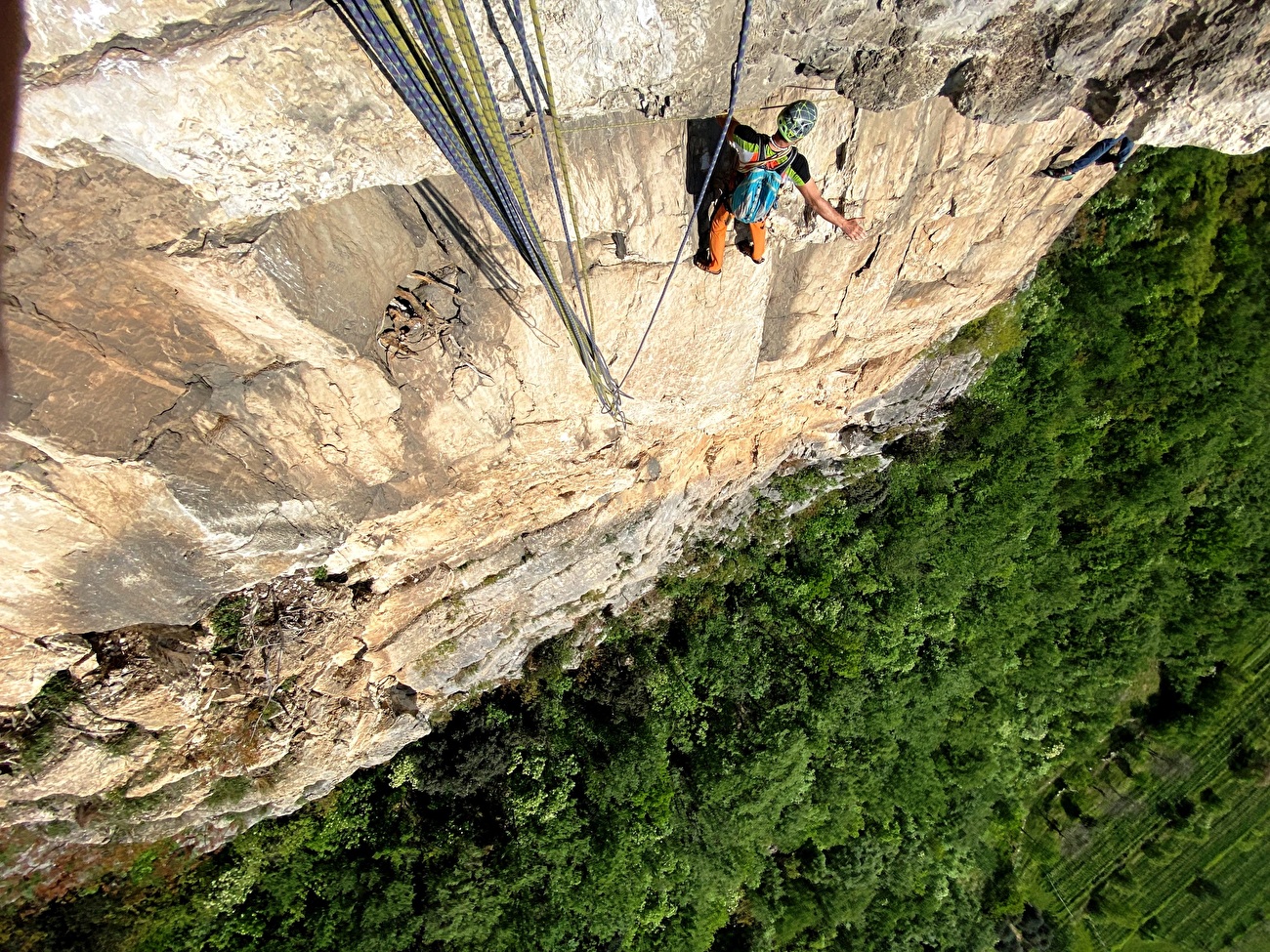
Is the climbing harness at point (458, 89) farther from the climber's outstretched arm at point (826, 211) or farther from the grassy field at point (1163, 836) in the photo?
the grassy field at point (1163, 836)

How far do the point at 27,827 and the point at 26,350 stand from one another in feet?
21.1

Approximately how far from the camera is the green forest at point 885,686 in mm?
8188

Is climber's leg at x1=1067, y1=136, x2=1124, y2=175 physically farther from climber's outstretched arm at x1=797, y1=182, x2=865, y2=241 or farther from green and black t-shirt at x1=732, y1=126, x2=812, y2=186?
green and black t-shirt at x1=732, y1=126, x2=812, y2=186

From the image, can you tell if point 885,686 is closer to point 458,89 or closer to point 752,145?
point 752,145

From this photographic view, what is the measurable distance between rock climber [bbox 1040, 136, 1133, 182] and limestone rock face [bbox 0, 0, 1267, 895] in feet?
0.47

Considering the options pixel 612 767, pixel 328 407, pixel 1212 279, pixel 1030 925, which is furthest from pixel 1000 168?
pixel 1030 925

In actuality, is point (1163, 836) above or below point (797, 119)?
below

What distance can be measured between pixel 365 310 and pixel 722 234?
273 cm

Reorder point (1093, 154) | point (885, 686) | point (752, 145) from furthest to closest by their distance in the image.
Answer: point (885, 686)
point (1093, 154)
point (752, 145)

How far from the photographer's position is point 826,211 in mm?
4852

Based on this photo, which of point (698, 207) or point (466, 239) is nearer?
point (466, 239)

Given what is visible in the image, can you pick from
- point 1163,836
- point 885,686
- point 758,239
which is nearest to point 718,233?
point 758,239

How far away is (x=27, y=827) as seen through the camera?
6.72m

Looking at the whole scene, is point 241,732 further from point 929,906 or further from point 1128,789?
Result: point 1128,789
